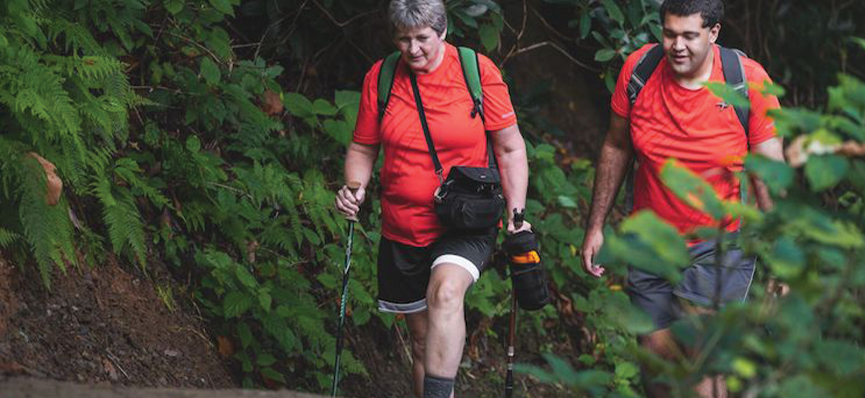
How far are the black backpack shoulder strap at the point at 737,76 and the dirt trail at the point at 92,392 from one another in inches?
91.6

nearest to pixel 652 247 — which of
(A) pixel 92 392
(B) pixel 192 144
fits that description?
(A) pixel 92 392

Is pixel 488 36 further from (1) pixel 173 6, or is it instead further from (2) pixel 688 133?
(2) pixel 688 133

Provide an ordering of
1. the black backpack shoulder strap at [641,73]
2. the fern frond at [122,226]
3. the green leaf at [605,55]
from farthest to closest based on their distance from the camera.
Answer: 1. the green leaf at [605,55]
2. the fern frond at [122,226]
3. the black backpack shoulder strap at [641,73]

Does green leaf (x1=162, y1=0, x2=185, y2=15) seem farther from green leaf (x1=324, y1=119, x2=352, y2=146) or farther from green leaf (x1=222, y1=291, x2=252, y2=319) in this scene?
green leaf (x1=222, y1=291, x2=252, y2=319)

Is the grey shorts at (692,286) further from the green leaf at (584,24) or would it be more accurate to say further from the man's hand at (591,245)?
the green leaf at (584,24)

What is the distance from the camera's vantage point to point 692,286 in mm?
5402

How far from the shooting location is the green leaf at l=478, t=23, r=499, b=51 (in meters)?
8.17

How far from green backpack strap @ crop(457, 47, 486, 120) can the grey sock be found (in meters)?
1.23

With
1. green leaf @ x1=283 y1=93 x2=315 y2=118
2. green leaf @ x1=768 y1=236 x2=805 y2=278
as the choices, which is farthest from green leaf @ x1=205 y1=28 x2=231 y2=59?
green leaf @ x1=768 y1=236 x2=805 y2=278

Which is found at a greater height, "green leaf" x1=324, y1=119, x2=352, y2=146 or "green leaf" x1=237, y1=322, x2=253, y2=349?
"green leaf" x1=324, y1=119, x2=352, y2=146

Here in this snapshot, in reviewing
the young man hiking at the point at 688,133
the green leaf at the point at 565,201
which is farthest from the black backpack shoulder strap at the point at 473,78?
the green leaf at the point at 565,201

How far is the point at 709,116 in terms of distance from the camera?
5.24 metres

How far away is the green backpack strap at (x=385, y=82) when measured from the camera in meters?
5.64

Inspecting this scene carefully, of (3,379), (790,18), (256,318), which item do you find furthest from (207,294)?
(790,18)
